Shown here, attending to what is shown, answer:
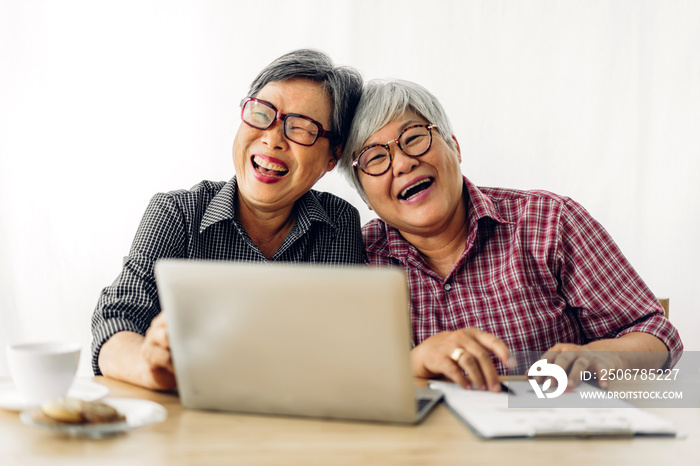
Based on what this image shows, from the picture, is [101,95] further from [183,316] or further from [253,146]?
[183,316]

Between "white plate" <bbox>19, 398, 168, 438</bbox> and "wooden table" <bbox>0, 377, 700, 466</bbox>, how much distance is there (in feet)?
0.03

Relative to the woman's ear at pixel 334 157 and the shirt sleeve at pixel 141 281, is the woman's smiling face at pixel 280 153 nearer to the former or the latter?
the woman's ear at pixel 334 157

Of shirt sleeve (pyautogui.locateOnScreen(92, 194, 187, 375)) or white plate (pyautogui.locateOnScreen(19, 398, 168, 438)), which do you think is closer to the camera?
white plate (pyautogui.locateOnScreen(19, 398, 168, 438))

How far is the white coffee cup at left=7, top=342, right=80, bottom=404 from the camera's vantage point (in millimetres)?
927

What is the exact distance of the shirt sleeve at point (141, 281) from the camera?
1.41 meters

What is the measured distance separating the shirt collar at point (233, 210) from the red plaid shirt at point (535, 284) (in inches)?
12.1

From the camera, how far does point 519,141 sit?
250 cm

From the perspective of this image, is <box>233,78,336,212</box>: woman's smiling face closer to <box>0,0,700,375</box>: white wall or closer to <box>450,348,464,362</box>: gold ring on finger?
<box>0,0,700,375</box>: white wall

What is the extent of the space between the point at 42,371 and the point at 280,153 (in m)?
0.97

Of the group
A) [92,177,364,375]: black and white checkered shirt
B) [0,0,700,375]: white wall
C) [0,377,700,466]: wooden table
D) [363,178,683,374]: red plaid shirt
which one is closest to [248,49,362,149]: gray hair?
[92,177,364,375]: black and white checkered shirt

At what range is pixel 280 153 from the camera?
1772 mm

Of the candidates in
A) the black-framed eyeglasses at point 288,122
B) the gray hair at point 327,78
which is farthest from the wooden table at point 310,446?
the gray hair at point 327,78

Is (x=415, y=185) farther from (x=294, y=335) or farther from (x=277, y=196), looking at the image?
(x=294, y=335)

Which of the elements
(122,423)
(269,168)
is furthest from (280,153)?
(122,423)
